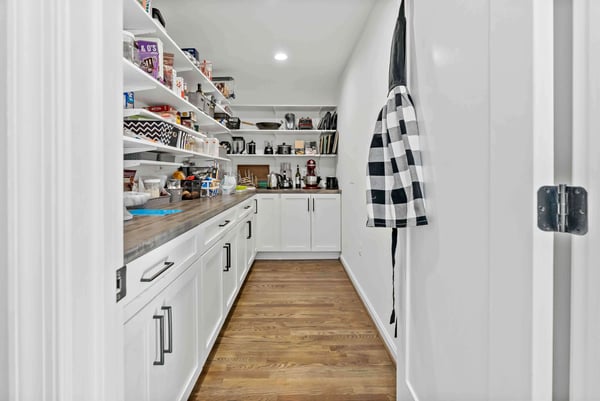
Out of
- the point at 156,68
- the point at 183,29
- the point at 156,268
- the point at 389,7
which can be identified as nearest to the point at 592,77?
the point at 156,268

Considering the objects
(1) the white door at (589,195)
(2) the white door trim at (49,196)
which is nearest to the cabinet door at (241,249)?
(2) the white door trim at (49,196)

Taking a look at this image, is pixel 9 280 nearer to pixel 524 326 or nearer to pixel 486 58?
pixel 524 326

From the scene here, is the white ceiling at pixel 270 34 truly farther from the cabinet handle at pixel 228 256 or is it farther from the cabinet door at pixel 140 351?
the cabinet door at pixel 140 351

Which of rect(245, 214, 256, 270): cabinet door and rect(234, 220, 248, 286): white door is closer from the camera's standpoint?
rect(234, 220, 248, 286): white door

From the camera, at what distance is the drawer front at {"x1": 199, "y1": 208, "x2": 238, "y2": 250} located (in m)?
1.71

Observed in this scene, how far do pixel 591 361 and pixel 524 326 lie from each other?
13 cm

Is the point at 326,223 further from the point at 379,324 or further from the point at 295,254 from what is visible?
the point at 379,324

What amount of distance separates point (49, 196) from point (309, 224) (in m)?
3.78

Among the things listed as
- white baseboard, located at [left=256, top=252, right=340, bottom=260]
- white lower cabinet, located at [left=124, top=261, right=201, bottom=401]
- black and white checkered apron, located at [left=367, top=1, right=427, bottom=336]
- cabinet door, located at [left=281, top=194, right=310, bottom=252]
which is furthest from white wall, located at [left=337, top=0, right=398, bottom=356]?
white lower cabinet, located at [left=124, top=261, right=201, bottom=401]

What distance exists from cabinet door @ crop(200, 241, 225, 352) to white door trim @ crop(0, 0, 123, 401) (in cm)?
117

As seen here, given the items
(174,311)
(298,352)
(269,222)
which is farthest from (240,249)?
(174,311)

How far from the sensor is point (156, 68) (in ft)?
6.29

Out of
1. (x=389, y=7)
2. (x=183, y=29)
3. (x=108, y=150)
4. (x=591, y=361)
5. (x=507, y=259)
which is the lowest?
(x=591, y=361)

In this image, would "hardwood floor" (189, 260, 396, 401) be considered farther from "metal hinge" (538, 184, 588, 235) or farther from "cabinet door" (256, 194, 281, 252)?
"metal hinge" (538, 184, 588, 235)
